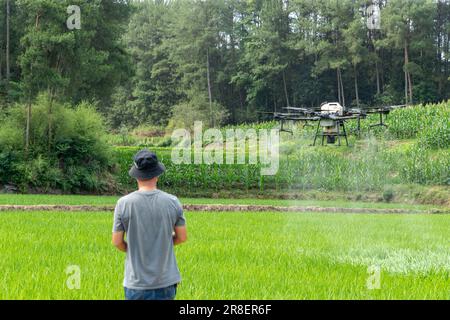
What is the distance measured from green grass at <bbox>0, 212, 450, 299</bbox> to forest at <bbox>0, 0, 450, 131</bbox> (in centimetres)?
1634

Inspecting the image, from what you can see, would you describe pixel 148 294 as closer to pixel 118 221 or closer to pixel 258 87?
pixel 118 221

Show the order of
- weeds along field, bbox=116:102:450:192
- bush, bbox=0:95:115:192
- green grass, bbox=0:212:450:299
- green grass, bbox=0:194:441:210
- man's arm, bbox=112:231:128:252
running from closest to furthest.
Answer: man's arm, bbox=112:231:128:252
green grass, bbox=0:212:450:299
green grass, bbox=0:194:441:210
bush, bbox=0:95:115:192
weeds along field, bbox=116:102:450:192

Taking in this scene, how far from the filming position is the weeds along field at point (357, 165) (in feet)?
95.2

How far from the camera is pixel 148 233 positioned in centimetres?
415

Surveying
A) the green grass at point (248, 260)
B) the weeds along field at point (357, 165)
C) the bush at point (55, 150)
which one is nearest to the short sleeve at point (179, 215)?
the green grass at point (248, 260)

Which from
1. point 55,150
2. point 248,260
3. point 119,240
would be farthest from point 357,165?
point 119,240

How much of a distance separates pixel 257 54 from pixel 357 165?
36.6 feet

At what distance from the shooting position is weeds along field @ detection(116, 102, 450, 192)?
29.0 meters

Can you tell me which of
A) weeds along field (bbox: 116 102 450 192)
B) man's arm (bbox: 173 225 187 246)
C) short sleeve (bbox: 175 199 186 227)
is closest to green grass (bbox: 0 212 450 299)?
man's arm (bbox: 173 225 187 246)

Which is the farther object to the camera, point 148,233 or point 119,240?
point 119,240

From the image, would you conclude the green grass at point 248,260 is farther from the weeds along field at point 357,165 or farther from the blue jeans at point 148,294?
the weeds along field at point 357,165

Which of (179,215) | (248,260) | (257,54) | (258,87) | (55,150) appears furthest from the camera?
(258,87)

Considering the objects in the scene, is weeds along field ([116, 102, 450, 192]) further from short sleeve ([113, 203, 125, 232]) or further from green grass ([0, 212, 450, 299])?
short sleeve ([113, 203, 125, 232])
